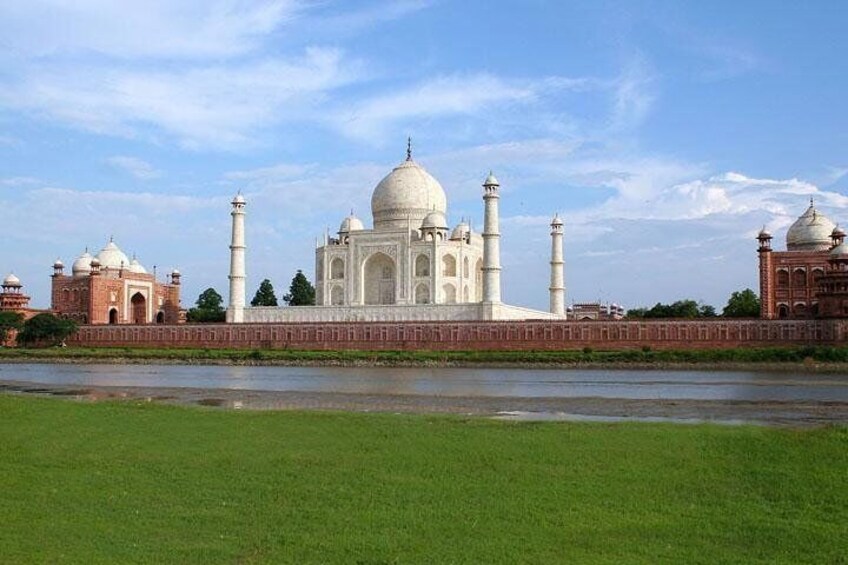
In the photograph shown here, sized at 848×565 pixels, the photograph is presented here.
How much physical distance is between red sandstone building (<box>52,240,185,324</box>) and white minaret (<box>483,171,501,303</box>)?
1022 inches

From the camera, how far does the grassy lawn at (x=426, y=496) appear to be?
6602 mm

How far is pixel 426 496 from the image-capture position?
804 cm

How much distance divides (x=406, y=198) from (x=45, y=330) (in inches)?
917

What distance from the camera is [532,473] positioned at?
897 cm

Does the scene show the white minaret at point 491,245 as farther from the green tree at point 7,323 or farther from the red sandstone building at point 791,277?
the green tree at point 7,323

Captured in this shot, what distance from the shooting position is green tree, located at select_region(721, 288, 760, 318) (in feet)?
185


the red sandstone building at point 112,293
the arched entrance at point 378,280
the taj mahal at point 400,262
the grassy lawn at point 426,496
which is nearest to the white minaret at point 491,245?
the taj mahal at point 400,262

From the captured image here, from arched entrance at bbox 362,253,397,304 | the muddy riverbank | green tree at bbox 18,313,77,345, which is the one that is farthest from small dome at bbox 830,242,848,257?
green tree at bbox 18,313,77,345

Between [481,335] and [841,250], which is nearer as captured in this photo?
[841,250]

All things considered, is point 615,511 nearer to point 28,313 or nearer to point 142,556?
point 142,556

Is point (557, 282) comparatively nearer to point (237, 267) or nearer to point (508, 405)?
point (237, 267)

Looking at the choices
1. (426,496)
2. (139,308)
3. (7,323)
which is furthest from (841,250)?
(7,323)

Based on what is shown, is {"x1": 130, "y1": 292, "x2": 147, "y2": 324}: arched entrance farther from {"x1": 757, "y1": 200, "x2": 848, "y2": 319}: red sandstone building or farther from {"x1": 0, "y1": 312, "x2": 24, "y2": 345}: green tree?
{"x1": 757, "y1": 200, "x2": 848, "y2": 319}: red sandstone building

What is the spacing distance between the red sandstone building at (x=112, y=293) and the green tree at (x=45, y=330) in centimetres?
478
